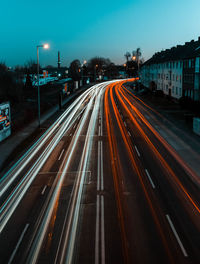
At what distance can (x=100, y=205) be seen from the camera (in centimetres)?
1217

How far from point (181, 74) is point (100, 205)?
3809cm

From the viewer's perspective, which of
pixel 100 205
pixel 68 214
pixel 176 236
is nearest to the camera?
pixel 176 236

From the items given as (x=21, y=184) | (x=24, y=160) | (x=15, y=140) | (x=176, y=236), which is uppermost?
(x=15, y=140)

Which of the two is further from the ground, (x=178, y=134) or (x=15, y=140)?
(x=178, y=134)

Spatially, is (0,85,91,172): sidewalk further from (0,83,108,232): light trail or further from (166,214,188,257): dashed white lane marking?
(166,214,188,257): dashed white lane marking

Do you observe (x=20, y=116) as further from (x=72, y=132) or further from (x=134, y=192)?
(x=134, y=192)

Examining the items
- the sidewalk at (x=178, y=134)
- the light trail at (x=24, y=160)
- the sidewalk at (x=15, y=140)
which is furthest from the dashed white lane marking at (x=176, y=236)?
the sidewalk at (x=15, y=140)

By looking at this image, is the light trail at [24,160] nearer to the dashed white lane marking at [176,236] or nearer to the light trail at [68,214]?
the light trail at [68,214]

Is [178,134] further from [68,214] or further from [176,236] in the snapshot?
[68,214]

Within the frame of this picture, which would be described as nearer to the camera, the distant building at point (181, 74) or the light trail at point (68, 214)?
the light trail at point (68, 214)

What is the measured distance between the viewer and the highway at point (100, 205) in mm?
8977

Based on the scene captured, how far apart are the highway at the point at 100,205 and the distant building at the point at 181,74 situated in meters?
20.0

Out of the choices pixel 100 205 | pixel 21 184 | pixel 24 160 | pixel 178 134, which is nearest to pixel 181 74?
pixel 178 134

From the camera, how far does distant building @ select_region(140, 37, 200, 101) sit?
38281 millimetres
